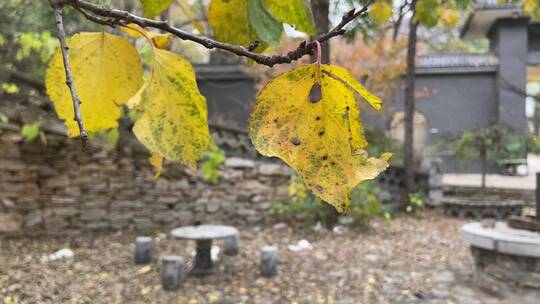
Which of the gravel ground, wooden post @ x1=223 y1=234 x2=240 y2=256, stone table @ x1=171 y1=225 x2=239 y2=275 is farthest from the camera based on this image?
wooden post @ x1=223 y1=234 x2=240 y2=256

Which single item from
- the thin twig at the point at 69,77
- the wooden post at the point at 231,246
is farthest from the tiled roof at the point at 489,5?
the thin twig at the point at 69,77

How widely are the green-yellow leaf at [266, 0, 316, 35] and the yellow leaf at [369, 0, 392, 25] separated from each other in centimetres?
111

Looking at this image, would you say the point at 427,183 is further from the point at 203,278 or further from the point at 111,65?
the point at 111,65

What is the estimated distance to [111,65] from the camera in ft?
1.33

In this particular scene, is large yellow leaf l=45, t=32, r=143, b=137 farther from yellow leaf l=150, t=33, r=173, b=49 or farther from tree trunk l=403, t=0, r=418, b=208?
tree trunk l=403, t=0, r=418, b=208

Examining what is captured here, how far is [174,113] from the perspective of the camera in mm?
351

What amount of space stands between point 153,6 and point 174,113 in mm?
122

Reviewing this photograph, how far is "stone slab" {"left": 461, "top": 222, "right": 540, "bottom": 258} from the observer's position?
3.92m

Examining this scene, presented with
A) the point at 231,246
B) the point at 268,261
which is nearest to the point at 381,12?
the point at 268,261

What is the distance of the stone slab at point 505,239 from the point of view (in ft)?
12.9

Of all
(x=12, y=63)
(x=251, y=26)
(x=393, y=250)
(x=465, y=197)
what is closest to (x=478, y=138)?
(x=465, y=197)

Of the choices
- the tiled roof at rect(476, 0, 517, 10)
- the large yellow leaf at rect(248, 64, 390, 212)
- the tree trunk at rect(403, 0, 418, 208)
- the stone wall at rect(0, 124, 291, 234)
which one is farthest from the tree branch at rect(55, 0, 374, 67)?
the tiled roof at rect(476, 0, 517, 10)

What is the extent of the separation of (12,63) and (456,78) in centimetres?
1120

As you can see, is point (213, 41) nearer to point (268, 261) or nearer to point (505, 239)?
point (268, 261)
